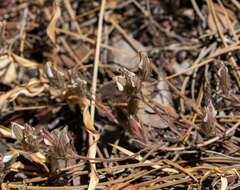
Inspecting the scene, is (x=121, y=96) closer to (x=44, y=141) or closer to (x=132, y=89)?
(x=132, y=89)

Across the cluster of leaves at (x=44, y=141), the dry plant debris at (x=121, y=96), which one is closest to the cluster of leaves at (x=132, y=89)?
the dry plant debris at (x=121, y=96)

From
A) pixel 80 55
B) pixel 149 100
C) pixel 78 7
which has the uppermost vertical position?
pixel 78 7

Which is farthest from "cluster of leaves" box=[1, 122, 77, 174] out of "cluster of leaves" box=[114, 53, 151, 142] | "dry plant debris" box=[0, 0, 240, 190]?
"cluster of leaves" box=[114, 53, 151, 142]

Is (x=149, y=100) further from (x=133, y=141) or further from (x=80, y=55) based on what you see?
(x=80, y=55)

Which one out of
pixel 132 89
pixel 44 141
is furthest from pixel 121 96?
pixel 44 141

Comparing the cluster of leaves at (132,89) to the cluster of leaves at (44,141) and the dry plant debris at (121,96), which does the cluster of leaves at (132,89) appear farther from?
the cluster of leaves at (44,141)

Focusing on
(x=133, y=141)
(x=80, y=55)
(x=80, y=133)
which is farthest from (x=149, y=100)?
(x=80, y=55)

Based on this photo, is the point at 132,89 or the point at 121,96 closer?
the point at 132,89

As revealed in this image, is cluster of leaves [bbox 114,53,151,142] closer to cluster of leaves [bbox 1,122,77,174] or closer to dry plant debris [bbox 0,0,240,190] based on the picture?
dry plant debris [bbox 0,0,240,190]
